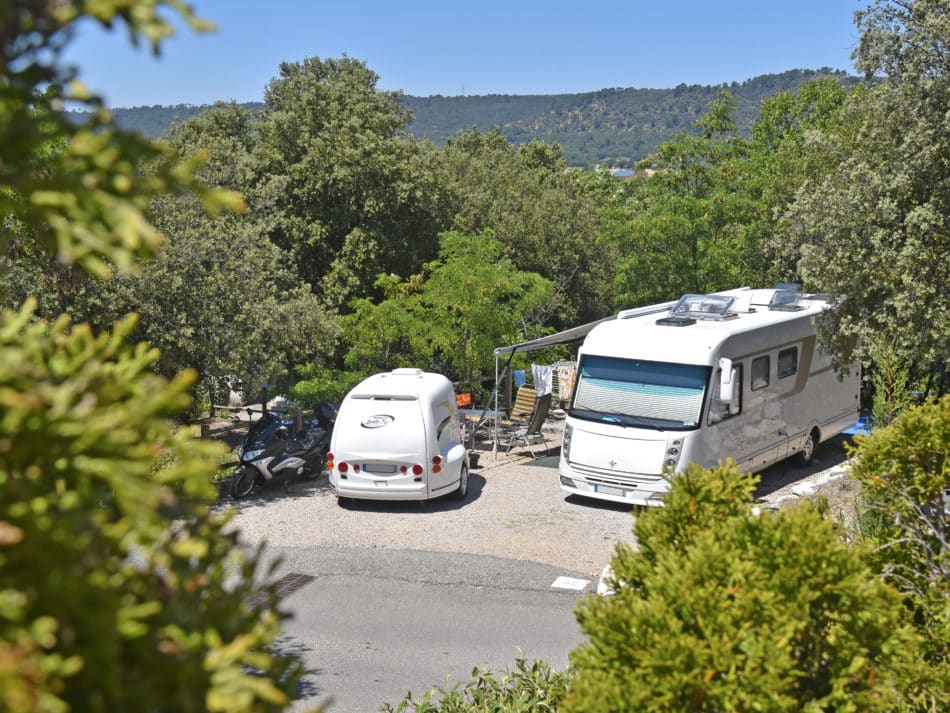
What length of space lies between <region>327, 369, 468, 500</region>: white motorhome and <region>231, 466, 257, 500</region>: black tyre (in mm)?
1507

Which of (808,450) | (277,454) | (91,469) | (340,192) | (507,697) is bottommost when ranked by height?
(808,450)

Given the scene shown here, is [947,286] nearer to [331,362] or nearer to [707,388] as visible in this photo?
[707,388]

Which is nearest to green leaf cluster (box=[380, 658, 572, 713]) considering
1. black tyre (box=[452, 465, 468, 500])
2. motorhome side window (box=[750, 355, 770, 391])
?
black tyre (box=[452, 465, 468, 500])

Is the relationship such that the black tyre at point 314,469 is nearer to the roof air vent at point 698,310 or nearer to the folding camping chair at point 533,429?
the folding camping chair at point 533,429

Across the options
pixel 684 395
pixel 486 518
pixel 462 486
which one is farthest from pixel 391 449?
pixel 684 395

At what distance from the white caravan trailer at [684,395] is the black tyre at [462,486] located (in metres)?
1.49

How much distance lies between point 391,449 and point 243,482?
2607mm

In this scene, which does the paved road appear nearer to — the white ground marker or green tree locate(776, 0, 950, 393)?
the white ground marker

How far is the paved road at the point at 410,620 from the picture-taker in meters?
8.11

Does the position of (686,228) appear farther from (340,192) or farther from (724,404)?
(724,404)

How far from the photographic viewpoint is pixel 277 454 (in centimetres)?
1414

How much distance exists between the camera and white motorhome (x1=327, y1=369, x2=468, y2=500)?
12.9m

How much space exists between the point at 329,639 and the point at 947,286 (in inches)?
397

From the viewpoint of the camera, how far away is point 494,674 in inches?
315
